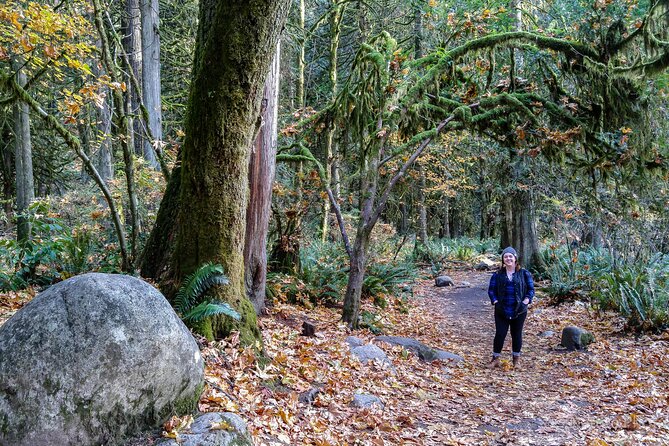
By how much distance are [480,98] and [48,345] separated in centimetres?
817

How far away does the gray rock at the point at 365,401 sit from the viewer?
4793 mm

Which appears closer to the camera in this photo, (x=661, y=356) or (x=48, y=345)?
(x=48, y=345)

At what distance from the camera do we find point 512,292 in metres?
7.17

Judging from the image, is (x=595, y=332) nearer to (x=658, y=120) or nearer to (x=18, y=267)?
(x=658, y=120)

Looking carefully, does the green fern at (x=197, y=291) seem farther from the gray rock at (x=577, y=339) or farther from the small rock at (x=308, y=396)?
the gray rock at (x=577, y=339)

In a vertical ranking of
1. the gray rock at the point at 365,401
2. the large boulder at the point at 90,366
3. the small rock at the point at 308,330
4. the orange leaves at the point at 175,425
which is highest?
the large boulder at the point at 90,366

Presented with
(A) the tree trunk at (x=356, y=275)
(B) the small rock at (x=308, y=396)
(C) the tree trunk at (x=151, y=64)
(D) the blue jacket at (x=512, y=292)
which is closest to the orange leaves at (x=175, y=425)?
(B) the small rock at (x=308, y=396)

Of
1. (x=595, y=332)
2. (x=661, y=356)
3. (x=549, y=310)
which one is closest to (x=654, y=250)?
(x=549, y=310)

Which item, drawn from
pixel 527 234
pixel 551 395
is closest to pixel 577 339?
pixel 551 395

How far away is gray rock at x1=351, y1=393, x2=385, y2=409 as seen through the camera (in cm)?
479

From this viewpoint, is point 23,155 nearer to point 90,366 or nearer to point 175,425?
point 90,366

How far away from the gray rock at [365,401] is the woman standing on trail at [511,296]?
121 inches

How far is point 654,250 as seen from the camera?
422 inches

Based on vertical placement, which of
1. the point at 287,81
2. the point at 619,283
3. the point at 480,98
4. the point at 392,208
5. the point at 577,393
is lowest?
the point at 577,393
